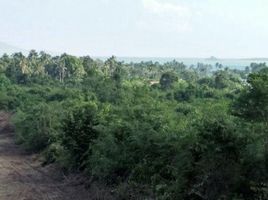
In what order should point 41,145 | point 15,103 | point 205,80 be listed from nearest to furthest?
point 41,145
point 15,103
point 205,80

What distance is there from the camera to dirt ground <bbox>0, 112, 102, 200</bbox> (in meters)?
18.4

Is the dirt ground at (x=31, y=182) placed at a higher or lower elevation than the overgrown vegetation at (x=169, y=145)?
lower

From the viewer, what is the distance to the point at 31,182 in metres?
21.4

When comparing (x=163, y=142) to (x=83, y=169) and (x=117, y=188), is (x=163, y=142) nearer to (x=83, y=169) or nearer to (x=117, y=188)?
(x=117, y=188)

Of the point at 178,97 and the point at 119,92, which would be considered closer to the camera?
the point at 119,92

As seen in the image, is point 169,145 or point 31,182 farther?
point 31,182

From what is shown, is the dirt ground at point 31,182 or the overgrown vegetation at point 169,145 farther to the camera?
the dirt ground at point 31,182

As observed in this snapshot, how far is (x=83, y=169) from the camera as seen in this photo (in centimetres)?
2138

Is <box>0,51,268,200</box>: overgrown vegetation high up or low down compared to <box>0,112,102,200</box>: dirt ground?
up

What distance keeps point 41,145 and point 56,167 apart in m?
6.19

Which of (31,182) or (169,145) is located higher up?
(169,145)

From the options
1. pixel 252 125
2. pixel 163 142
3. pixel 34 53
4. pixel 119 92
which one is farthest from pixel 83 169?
pixel 34 53

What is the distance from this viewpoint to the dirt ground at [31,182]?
18.4 meters

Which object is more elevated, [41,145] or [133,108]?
[133,108]
